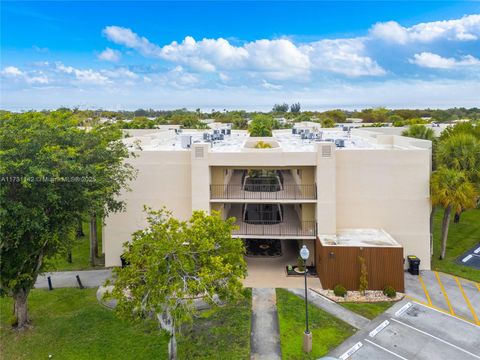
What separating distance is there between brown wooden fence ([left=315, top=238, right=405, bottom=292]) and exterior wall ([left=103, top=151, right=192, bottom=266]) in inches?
337

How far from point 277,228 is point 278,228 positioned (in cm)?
6

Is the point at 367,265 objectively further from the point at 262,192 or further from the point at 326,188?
the point at 262,192

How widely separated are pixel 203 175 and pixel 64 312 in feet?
31.1

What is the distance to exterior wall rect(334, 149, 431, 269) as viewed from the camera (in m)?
20.0

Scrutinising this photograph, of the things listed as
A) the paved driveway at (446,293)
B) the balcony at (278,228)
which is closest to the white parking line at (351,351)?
the paved driveway at (446,293)

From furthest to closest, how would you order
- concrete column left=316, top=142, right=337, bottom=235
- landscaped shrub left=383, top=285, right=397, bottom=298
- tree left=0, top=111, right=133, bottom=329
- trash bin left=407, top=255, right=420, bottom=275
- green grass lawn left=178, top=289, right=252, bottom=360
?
concrete column left=316, top=142, right=337, bottom=235, trash bin left=407, top=255, right=420, bottom=275, landscaped shrub left=383, top=285, right=397, bottom=298, green grass lawn left=178, top=289, right=252, bottom=360, tree left=0, top=111, right=133, bottom=329

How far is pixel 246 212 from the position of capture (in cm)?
2555

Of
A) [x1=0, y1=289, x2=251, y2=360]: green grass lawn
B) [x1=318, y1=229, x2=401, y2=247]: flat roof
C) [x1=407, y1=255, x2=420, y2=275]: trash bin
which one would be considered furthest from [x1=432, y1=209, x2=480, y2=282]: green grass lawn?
[x1=0, y1=289, x2=251, y2=360]: green grass lawn

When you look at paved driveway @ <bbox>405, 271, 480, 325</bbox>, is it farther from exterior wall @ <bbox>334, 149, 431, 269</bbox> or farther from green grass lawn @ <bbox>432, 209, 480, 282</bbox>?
exterior wall @ <bbox>334, 149, 431, 269</bbox>

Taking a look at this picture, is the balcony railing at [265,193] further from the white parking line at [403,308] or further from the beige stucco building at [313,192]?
the white parking line at [403,308]

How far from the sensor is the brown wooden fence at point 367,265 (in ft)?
57.1

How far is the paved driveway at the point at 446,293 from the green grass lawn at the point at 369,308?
1.68m

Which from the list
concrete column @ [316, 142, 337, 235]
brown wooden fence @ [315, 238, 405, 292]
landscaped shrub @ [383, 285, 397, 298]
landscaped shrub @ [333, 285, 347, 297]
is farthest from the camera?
concrete column @ [316, 142, 337, 235]

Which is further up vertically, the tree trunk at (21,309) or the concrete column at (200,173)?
the concrete column at (200,173)
